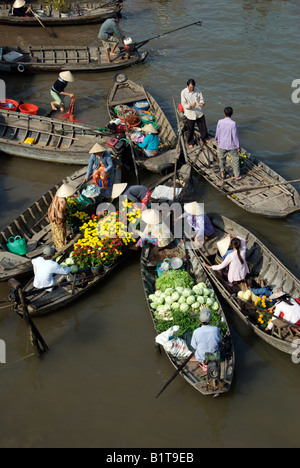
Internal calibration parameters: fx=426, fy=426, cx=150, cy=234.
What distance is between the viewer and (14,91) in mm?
18359

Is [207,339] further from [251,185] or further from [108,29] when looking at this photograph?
[108,29]

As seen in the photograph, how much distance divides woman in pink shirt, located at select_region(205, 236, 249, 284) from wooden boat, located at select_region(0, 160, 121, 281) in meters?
3.77

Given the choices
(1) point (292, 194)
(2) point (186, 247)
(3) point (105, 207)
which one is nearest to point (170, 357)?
(2) point (186, 247)

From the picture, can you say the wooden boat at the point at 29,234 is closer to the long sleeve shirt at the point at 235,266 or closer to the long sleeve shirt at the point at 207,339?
the long sleeve shirt at the point at 235,266

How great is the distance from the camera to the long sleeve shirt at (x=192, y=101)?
12.5 metres

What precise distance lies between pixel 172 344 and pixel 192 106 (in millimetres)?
7427

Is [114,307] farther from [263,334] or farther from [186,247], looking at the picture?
[263,334]

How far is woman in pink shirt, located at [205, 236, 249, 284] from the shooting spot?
8.84m

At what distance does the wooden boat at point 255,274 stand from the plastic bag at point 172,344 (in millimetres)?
1408

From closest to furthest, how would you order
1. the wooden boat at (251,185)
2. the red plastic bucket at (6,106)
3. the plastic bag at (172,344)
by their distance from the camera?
1. the plastic bag at (172,344)
2. the wooden boat at (251,185)
3. the red plastic bucket at (6,106)

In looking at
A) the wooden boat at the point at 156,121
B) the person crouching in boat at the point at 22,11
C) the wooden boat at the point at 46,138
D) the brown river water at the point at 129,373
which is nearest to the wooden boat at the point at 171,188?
the wooden boat at the point at 156,121

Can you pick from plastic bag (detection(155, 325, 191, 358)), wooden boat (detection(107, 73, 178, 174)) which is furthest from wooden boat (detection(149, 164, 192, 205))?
plastic bag (detection(155, 325, 191, 358))

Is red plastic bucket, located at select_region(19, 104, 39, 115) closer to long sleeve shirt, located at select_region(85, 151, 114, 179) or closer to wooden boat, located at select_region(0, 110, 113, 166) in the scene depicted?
wooden boat, located at select_region(0, 110, 113, 166)

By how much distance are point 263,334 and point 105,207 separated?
5197 millimetres
